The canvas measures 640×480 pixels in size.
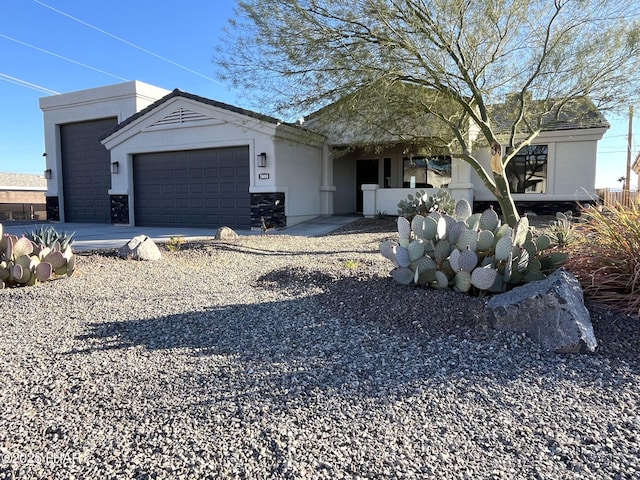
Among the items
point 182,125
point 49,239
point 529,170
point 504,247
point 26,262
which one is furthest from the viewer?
point 529,170

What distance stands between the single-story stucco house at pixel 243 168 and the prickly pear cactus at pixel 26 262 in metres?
7.09

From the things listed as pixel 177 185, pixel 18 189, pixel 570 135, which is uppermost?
pixel 570 135

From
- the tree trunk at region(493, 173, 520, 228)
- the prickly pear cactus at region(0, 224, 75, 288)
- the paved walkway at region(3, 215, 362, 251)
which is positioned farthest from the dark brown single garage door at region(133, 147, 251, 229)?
the prickly pear cactus at region(0, 224, 75, 288)

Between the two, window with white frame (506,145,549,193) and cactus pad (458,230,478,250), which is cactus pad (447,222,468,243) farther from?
window with white frame (506,145,549,193)

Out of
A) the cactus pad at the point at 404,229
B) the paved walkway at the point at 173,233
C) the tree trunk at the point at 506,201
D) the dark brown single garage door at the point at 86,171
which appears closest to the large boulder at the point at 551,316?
the cactus pad at the point at 404,229

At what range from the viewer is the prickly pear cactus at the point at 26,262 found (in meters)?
A: 5.73

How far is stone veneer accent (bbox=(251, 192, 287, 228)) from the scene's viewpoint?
13867mm

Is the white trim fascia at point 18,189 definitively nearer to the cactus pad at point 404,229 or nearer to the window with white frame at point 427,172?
the window with white frame at point 427,172

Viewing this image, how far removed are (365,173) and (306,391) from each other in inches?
678

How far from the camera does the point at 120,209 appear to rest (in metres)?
16.6

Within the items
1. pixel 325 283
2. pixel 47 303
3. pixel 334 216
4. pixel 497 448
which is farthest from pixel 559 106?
pixel 47 303

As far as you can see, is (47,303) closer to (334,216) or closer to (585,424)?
(585,424)

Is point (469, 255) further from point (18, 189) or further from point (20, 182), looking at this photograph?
point (20, 182)

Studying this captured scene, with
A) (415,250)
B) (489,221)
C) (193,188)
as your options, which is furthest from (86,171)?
Result: (489,221)
